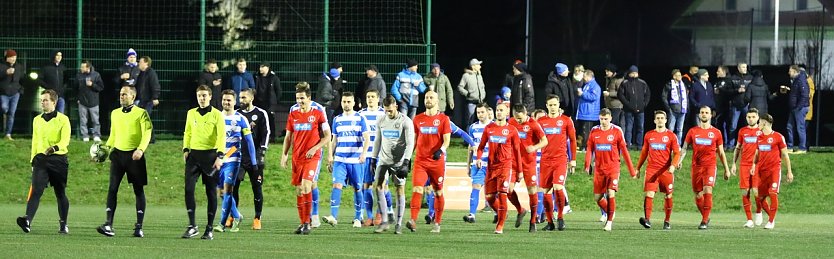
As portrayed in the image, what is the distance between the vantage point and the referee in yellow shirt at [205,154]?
1739 cm

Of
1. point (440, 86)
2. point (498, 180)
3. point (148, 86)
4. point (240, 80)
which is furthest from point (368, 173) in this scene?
point (148, 86)

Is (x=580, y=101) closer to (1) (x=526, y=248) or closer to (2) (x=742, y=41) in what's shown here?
(2) (x=742, y=41)

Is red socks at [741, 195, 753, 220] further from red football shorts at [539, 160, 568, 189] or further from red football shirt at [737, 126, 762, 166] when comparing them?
red football shorts at [539, 160, 568, 189]

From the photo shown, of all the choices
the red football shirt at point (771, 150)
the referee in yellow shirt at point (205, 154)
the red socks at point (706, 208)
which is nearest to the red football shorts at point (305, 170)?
the referee in yellow shirt at point (205, 154)

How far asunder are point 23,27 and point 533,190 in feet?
51.8

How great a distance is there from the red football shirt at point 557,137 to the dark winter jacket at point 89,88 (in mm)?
10892

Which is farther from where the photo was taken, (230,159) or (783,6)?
(783,6)

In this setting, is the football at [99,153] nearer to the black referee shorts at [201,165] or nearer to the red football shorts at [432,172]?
the black referee shorts at [201,165]

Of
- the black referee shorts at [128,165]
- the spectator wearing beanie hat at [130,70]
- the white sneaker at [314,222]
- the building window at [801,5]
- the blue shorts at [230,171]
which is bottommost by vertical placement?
the white sneaker at [314,222]

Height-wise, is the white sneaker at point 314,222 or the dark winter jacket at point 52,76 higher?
the dark winter jacket at point 52,76

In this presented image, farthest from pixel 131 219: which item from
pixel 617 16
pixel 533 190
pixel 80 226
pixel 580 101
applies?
pixel 617 16

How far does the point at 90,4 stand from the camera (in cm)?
3212

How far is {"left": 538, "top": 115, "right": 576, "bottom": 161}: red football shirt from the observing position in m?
21.7

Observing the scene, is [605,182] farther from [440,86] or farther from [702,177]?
[440,86]
